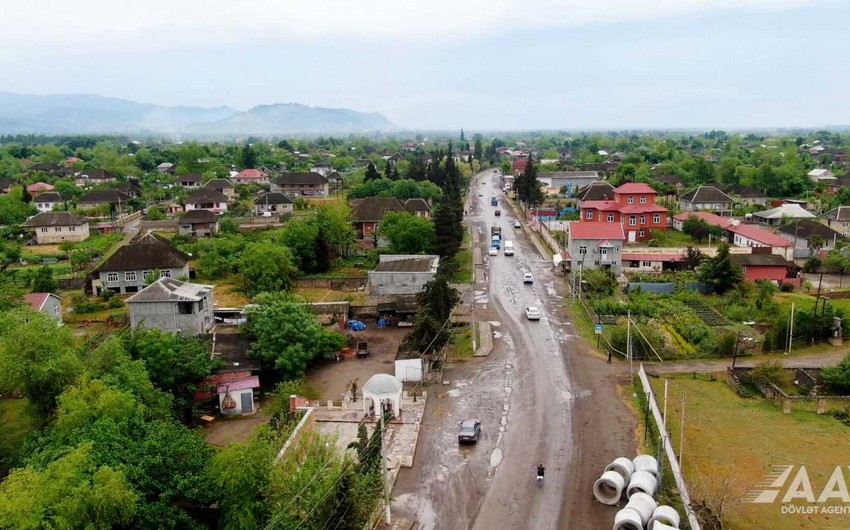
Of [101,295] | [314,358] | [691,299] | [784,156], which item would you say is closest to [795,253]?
[691,299]

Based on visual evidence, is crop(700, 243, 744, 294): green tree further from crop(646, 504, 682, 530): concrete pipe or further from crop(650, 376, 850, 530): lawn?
crop(646, 504, 682, 530): concrete pipe

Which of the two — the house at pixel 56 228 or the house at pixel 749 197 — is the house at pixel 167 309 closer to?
the house at pixel 56 228

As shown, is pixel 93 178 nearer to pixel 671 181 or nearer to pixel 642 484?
pixel 671 181

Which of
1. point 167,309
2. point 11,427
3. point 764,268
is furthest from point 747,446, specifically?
point 11,427

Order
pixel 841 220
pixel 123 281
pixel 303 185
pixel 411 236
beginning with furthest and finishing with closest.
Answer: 1. pixel 303 185
2. pixel 841 220
3. pixel 411 236
4. pixel 123 281

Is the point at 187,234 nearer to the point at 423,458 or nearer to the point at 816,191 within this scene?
the point at 423,458

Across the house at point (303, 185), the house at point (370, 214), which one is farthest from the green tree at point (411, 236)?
the house at point (303, 185)

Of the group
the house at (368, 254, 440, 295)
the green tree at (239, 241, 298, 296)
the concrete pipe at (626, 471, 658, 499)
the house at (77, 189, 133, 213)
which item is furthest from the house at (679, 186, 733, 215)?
the house at (77, 189, 133, 213)
